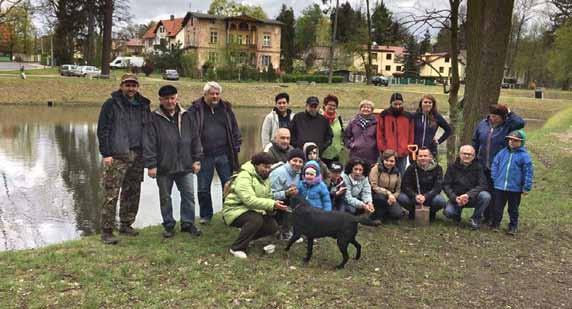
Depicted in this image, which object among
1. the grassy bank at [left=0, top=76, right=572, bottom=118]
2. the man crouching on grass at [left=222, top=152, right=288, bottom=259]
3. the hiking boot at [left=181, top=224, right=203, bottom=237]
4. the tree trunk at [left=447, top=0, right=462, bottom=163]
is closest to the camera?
the man crouching on grass at [left=222, top=152, right=288, bottom=259]

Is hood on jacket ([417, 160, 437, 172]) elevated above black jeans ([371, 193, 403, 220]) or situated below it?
above

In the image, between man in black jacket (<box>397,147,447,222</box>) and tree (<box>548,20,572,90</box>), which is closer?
man in black jacket (<box>397,147,447,222</box>)

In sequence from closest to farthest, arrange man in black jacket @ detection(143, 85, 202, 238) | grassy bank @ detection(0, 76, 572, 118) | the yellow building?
man in black jacket @ detection(143, 85, 202, 238)
grassy bank @ detection(0, 76, 572, 118)
the yellow building

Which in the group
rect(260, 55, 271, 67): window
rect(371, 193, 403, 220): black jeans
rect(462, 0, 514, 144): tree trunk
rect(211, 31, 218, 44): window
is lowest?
rect(371, 193, 403, 220): black jeans

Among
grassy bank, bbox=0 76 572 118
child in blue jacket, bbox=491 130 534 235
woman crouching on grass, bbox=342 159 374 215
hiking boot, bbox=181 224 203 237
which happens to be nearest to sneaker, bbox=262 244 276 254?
hiking boot, bbox=181 224 203 237

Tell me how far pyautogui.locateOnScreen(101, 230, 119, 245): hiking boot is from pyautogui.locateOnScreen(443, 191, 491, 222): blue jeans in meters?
4.51

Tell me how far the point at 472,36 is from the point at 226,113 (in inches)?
199

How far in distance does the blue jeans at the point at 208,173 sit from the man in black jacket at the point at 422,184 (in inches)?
97.0

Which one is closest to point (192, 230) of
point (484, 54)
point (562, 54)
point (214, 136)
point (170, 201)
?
point (170, 201)

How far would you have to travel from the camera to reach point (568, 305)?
15.8ft

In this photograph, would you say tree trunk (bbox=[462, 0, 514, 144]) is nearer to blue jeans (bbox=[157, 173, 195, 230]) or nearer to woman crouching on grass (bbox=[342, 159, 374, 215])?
woman crouching on grass (bbox=[342, 159, 374, 215])

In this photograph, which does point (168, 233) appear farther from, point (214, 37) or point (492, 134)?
point (214, 37)

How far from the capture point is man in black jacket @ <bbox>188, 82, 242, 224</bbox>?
6434 millimetres

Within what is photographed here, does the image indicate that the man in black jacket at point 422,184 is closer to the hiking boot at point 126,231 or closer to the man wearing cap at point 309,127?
the man wearing cap at point 309,127
